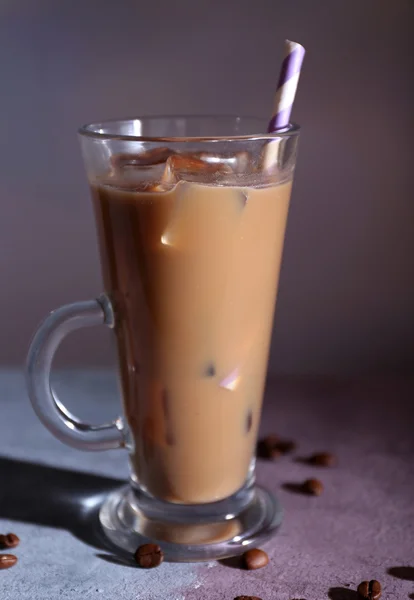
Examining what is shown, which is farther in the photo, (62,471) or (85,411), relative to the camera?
(85,411)

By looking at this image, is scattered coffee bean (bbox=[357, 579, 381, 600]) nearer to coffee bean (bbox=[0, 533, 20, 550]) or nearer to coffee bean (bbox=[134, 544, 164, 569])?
coffee bean (bbox=[134, 544, 164, 569])

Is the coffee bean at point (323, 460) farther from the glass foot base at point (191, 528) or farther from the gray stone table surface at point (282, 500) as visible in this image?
the glass foot base at point (191, 528)

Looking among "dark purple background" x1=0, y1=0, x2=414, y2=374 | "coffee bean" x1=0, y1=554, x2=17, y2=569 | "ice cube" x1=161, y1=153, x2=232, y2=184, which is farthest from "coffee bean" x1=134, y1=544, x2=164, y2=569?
"dark purple background" x1=0, y1=0, x2=414, y2=374

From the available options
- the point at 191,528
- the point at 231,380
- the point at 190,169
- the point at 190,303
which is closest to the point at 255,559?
the point at 191,528

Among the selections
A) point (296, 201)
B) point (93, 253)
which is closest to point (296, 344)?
point (296, 201)

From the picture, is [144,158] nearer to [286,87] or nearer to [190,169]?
[190,169]

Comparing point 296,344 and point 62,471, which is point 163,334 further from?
point 296,344
